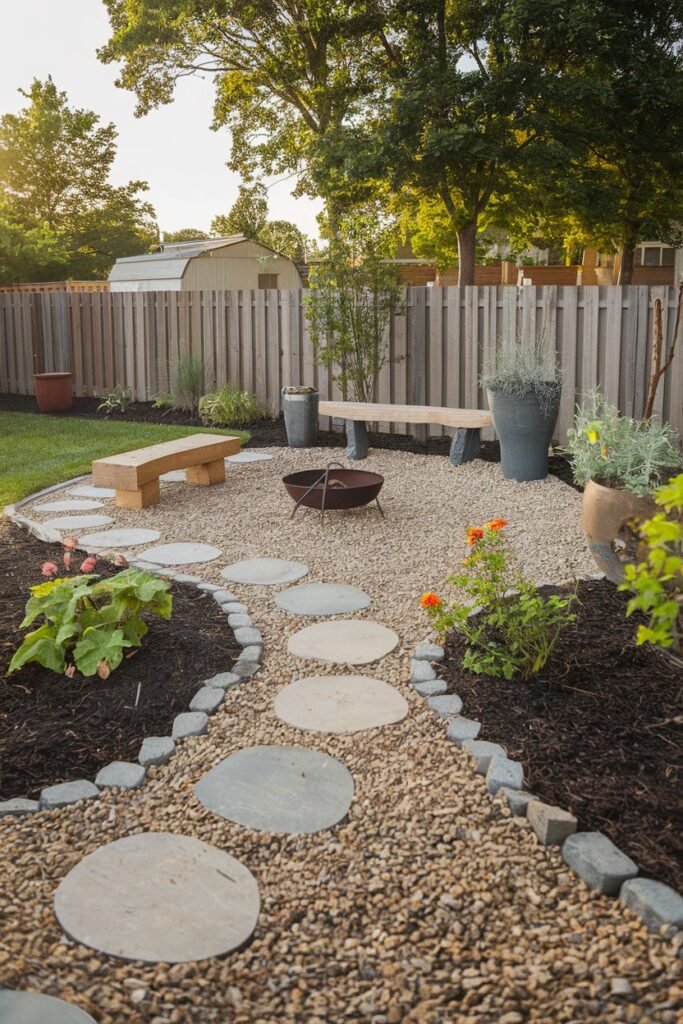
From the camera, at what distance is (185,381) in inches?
425

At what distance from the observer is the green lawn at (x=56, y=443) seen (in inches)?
289

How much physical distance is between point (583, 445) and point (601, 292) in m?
3.41

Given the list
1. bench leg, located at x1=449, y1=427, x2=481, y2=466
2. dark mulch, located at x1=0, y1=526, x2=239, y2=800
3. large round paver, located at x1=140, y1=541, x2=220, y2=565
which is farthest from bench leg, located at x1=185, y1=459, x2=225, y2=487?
dark mulch, located at x1=0, y1=526, x2=239, y2=800

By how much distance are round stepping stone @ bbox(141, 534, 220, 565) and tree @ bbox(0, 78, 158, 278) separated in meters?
34.8

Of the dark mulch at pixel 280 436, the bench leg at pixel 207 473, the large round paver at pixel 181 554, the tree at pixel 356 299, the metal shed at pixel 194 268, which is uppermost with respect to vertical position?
the metal shed at pixel 194 268

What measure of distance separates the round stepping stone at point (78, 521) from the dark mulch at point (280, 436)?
9.37 ft

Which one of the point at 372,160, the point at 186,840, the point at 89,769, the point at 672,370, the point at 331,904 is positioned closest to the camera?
the point at 331,904

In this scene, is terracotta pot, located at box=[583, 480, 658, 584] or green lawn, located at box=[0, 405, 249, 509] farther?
green lawn, located at box=[0, 405, 249, 509]

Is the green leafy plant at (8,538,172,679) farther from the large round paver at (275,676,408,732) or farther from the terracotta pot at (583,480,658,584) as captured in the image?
the terracotta pot at (583,480,658,584)

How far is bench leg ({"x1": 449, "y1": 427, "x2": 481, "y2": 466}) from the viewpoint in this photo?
7590 mm

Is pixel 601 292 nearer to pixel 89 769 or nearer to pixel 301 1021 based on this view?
pixel 89 769

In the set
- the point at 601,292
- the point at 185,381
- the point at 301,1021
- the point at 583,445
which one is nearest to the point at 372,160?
the point at 185,381

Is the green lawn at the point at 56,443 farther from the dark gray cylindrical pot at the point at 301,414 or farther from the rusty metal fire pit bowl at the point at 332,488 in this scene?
the rusty metal fire pit bowl at the point at 332,488

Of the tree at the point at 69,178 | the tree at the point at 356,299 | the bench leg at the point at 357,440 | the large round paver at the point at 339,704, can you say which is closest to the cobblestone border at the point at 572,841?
the large round paver at the point at 339,704
